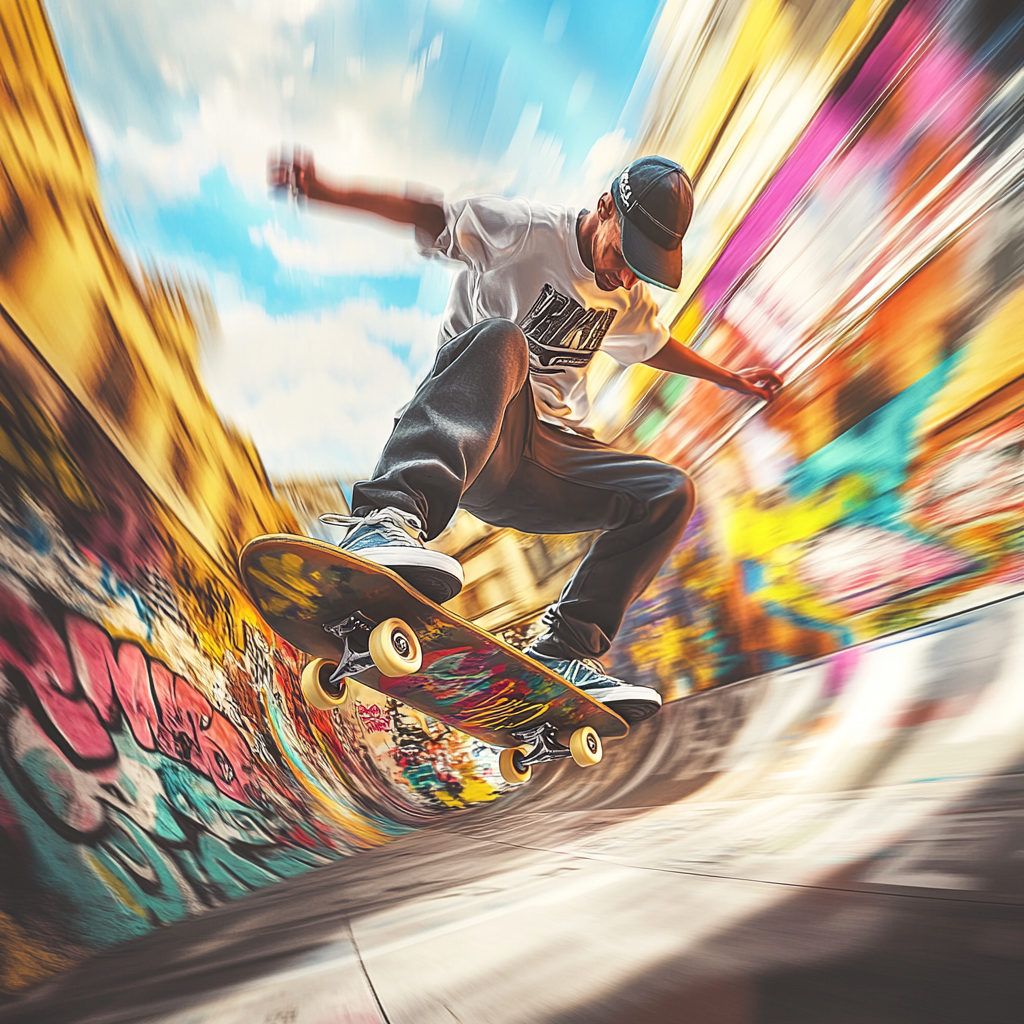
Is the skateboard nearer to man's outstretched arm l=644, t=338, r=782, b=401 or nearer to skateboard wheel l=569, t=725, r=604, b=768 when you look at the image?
skateboard wheel l=569, t=725, r=604, b=768

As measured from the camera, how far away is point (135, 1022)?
833 mm

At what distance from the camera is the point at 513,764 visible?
2.59m

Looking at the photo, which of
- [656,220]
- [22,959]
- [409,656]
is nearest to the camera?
[22,959]

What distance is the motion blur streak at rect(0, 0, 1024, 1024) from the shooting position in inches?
34.5

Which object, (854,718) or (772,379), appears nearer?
(854,718)

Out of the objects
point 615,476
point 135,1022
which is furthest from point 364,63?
point 135,1022

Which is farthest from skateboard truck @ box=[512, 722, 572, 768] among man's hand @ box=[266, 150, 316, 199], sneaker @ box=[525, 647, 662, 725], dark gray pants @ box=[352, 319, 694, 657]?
man's hand @ box=[266, 150, 316, 199]

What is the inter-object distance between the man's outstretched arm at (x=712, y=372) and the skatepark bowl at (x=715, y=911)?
47.2 inches

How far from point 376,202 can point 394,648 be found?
1.66m

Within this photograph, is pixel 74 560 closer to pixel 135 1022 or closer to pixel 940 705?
pixel 135 1022

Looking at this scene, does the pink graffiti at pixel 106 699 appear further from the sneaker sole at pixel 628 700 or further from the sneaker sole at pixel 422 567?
the sneaker sole at pixel 628 700

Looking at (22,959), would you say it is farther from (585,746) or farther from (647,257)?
(647,257)

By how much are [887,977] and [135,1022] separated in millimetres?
898

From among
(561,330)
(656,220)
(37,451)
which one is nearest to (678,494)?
(561,330)
